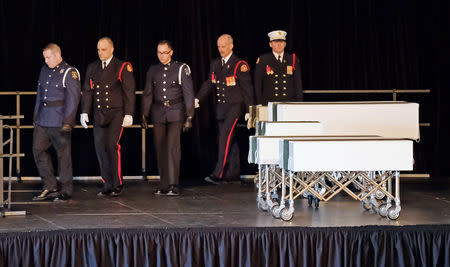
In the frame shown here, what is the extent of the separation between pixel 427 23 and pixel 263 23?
2.07 m

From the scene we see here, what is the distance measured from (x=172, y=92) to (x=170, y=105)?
135 mm

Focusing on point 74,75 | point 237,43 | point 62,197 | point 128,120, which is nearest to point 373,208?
point 128,120

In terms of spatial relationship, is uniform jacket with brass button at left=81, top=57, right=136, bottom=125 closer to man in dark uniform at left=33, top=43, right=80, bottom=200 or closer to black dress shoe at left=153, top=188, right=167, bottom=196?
man in dark uniform at left=33, top=43, right=80, bottom=200

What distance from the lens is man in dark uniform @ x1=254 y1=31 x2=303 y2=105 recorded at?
8961 mm

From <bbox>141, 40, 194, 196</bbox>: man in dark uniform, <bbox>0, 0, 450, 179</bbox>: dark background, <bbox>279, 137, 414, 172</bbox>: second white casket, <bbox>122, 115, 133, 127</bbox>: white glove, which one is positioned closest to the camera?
<bbox>279, 137, 414, 172</bbox>: second white casket

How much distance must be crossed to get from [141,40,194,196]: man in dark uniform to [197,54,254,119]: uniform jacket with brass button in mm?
973

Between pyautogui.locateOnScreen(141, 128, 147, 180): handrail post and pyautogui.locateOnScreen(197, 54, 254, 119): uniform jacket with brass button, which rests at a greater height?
pyautogui.locateOnScreen(197, 54, 254, 119): uniform jacket with brass button

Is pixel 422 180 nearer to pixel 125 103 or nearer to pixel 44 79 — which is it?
pixel 125 103

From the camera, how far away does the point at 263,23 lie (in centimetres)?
1003

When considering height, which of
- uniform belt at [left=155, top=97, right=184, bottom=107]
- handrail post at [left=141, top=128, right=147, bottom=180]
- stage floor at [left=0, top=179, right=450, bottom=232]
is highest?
uniform belt at [left=155, top=97, right=184, bottom=107]

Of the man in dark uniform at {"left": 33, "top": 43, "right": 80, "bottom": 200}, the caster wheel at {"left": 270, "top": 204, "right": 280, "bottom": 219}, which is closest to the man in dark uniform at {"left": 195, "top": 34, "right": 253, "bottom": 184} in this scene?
the man in dark uniform at {"left": 33, "top": 43, "right": 80, "bottom": 200}

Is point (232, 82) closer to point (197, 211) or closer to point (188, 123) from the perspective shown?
point (188, 123)

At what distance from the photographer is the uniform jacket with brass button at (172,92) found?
26.6 feet

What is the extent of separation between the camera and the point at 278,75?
900 centimetres
